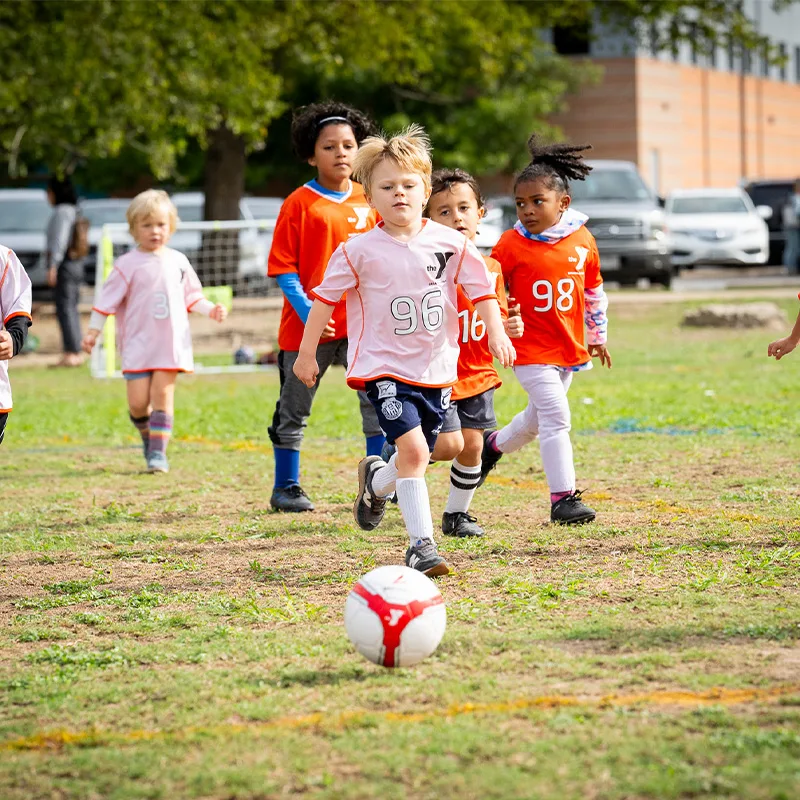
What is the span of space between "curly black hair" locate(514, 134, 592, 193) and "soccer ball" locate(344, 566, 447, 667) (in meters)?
2.85

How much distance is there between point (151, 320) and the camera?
876 cm

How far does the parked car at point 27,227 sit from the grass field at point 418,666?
1568 cm

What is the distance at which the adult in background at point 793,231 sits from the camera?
28427mm

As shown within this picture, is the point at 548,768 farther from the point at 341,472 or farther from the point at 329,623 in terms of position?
the point at 341,472

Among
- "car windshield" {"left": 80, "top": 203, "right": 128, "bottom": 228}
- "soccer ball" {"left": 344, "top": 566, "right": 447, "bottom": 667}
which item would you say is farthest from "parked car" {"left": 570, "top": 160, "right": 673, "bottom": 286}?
"soccer ball" {"left": 344, "top": 566, "right": 447, "bottom": 667}

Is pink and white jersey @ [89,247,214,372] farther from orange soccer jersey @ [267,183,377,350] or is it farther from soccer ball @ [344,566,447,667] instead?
soccer ball @ [344,566,447,667]

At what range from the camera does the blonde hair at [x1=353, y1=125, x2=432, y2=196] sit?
551cm

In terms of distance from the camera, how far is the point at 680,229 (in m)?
30.0

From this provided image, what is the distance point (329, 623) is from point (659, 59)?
4149cm

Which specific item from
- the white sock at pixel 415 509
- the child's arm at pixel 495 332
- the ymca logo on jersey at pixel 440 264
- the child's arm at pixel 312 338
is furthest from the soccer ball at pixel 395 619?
the ymca logo on jersey at pixel 440 264

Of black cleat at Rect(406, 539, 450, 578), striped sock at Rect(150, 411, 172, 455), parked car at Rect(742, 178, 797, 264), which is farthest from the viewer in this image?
parked car at Rect(742, 178, 797, 264)

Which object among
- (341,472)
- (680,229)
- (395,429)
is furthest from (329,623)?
(680,229)

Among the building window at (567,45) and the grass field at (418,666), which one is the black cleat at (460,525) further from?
the building window at (567,45)

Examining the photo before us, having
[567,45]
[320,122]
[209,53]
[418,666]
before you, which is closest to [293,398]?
[320,122]
